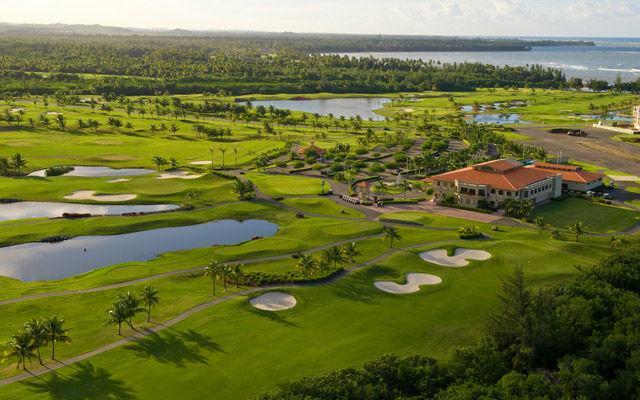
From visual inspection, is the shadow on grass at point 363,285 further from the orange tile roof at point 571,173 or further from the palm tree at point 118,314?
the orange tile roof at point 571,173

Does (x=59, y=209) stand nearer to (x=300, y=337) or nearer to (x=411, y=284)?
(x=300, y=337)

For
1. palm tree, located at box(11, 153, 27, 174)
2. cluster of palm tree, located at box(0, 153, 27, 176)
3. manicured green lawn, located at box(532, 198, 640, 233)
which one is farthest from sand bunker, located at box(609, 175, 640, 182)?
cluster of palm tree, located at box(0, 153, 27, 176)

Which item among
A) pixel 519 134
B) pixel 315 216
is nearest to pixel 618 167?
pixel 519 134

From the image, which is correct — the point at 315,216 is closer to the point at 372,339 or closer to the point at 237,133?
the point at 372,339

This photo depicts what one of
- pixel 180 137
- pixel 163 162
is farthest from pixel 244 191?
pixel 180 137

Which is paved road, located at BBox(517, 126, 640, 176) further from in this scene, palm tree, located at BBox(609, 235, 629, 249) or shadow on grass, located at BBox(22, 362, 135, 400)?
shadow on grass, located at BBox(22, 362, 135, 400)
